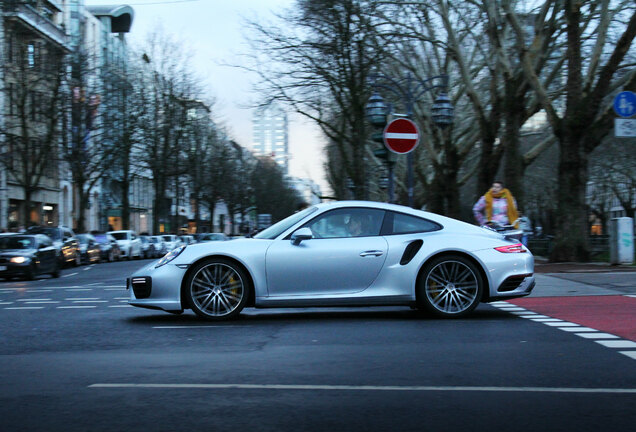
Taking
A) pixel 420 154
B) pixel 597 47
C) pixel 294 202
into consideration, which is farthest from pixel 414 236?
pixel 294 202

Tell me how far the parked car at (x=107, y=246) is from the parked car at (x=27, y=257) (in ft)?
53.2

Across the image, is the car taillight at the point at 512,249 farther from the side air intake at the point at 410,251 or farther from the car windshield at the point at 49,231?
the car windshield at the point at 49,231

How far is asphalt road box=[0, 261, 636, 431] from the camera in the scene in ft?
15.5

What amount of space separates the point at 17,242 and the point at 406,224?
62.5ft

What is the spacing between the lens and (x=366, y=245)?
9594 millimetres

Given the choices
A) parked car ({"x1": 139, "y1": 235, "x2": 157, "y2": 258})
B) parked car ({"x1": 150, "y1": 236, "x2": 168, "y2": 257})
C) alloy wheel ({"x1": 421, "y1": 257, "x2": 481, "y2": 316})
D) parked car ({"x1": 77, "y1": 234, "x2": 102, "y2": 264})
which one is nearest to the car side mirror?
alloy wheel ({"x1": 421, "y1": 257, "x2": 481, "y2": 316})

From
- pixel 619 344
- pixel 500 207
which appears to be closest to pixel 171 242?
pixel 500 207

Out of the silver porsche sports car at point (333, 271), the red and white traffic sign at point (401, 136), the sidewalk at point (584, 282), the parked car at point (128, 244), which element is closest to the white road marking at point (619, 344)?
the silver porsche sports car at point (333, 271)

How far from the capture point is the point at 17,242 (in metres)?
26.1

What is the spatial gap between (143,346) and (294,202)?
425 ft

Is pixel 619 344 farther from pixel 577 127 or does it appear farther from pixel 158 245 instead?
pixel 158 245

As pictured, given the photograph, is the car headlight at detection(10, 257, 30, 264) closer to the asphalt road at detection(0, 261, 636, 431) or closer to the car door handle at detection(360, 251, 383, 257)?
the asphalt road at detection(0, 261, 636, 431)

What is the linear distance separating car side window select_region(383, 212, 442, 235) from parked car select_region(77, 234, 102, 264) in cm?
3110

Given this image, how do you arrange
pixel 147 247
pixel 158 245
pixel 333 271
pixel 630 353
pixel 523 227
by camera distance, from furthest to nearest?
1. pixel 158 245
2. pixel 147 247
3. pixel 523 227
4. pixel 333 271
5. pixel 630 353
